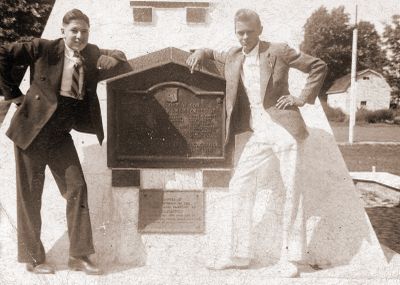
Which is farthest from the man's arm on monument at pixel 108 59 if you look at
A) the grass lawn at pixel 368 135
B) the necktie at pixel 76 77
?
the grass lawn at pixel 368 135

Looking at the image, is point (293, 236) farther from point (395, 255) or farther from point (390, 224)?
point (390, 224)

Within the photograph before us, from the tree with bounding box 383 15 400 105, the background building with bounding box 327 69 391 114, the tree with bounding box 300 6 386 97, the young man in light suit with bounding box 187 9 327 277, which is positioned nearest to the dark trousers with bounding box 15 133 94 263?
the young man in light suit with bounding box 187 9 327 277

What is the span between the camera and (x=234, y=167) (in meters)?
4.37

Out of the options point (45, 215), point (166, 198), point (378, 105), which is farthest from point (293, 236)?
point (378, 105)

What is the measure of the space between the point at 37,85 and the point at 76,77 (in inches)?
11.8

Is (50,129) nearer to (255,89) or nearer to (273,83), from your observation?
(255,89)

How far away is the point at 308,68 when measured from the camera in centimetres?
408

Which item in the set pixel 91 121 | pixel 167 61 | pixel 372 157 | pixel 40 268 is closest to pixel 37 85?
pixel 91 121

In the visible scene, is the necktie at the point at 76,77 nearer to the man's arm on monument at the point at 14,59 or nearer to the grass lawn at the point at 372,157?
the man's arm on monument at the point at 14,59

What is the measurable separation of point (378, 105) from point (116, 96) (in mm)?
38281

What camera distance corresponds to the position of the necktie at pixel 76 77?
401 centimetres

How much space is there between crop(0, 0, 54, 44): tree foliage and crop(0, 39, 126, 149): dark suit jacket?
20.3 feet

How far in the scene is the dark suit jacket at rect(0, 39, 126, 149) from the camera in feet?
12.8

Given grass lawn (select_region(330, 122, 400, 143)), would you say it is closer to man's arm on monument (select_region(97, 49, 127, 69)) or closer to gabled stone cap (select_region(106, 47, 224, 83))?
gabled stone cap (select_region(106, 47, 224, 83))
